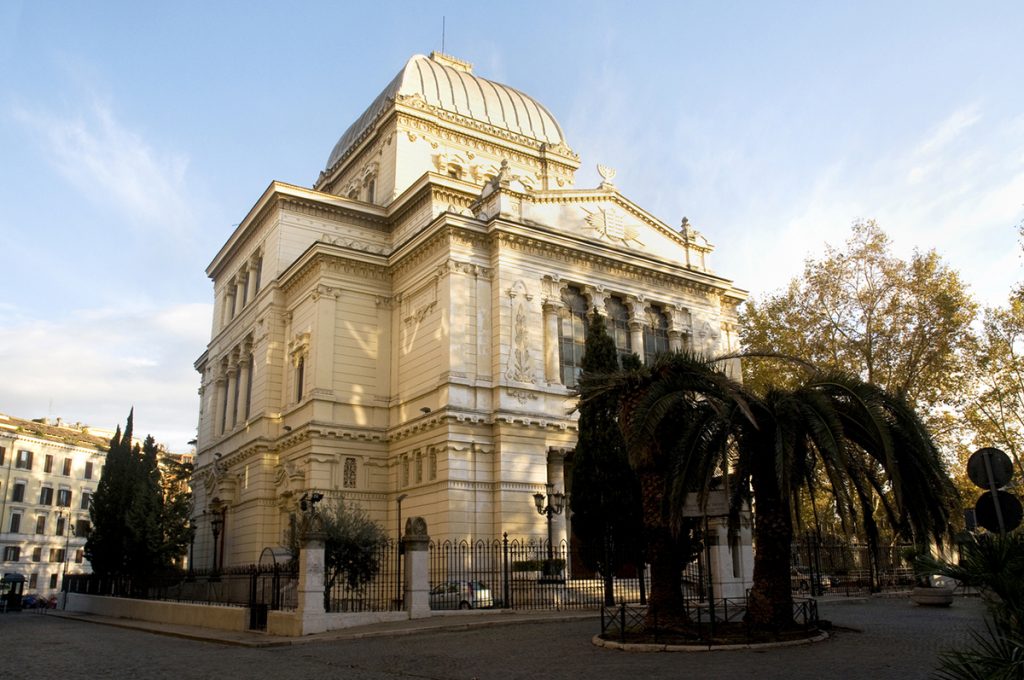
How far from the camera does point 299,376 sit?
32.8 meters

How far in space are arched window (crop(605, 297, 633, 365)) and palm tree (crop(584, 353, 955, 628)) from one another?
1809 centimetres

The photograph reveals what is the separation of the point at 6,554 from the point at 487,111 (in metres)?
48.3

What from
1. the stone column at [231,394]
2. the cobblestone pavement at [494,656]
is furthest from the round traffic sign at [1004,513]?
the stone column at [231,394]

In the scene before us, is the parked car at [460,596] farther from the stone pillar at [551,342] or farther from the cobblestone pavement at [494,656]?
the stone pillar at [551,342]

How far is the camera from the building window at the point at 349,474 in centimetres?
3039

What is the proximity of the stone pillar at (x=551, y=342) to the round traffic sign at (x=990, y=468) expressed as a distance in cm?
2164

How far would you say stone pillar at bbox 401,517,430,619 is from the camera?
18938mm

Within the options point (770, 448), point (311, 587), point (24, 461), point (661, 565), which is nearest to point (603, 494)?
point (311, 587)

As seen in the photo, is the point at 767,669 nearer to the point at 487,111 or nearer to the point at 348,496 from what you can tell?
the point at 348,496

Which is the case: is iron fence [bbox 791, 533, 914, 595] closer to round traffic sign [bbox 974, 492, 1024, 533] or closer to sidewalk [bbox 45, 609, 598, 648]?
sidewalk [bbox 45, 609, 598, 648]

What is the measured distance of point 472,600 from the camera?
2188 centimetres

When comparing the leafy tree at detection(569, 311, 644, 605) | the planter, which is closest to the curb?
the leafy tree at detection(569, 311, 644, 605)

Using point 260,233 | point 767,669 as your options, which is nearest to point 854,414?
point 767,669

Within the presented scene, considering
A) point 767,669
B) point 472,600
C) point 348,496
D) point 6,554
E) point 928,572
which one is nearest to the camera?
point 928,572
